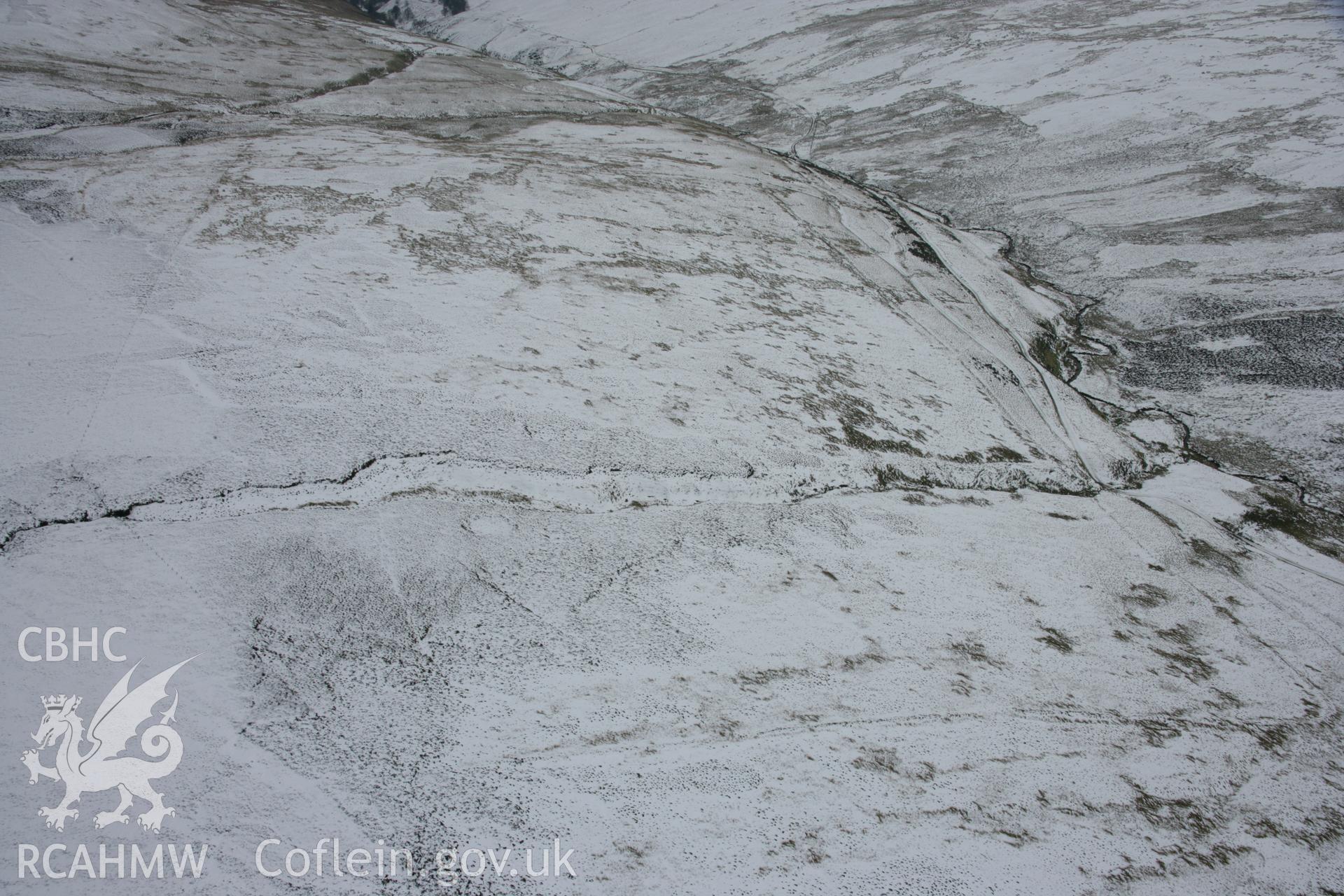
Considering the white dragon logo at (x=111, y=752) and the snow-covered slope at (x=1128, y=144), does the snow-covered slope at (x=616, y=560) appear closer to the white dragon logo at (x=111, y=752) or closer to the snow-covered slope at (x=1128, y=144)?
the white dragon logo at (x=111, y=752)

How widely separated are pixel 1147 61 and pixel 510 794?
741cm

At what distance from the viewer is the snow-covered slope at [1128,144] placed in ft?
11.8

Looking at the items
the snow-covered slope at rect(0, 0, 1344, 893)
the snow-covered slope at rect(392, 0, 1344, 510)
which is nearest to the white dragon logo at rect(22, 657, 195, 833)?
the snow-covered slope at rect(0, 0, 1344, 893)

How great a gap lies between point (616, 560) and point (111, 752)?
1.07m

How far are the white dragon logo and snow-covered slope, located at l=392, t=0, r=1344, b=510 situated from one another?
11.9 ft

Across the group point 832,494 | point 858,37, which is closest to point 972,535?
point 832,494

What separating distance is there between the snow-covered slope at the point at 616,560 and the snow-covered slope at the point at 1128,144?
2.43 feet

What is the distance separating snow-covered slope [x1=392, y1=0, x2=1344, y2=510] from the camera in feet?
11.8

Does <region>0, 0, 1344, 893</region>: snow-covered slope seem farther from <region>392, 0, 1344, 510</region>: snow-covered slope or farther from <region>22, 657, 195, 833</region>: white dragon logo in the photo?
<region>392, 0, 1344, 510</region>: snow-covered slope

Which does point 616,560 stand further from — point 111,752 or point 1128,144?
point 1128,144

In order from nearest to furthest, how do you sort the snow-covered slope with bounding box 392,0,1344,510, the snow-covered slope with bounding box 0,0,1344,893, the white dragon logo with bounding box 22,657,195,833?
the white dragon logo with bounding box 22,657,195,833 < the snow-covered slope with bounding box 0,0,1344,893 < the snow-covered slope with bounding box 392,0,1344,510

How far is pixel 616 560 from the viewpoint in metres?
1.95

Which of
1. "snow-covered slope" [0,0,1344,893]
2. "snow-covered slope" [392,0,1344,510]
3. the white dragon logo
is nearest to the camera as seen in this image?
the white dragon logo

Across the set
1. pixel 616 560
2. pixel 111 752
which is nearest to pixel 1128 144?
pixel 616 560
